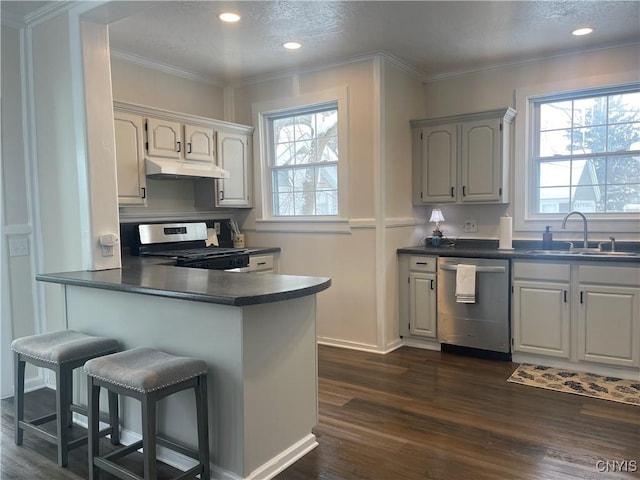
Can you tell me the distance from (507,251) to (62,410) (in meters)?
3.32

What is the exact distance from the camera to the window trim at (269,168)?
430 centimetres

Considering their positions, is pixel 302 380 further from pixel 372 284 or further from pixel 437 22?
pixel 437 22

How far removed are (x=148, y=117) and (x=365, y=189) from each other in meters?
1.88

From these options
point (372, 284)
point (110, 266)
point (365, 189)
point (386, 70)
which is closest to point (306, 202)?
point (365, 189)

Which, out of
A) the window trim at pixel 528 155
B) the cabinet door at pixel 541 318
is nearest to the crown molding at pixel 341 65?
the window trim at pixel 528 155

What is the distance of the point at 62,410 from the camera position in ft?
7.75

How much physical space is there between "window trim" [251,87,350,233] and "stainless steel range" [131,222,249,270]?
1.94 feet

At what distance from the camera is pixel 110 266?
2.99m

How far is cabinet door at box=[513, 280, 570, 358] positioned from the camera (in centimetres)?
364

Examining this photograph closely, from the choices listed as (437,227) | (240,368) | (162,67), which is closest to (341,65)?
(162,67)

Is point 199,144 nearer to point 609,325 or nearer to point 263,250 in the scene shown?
point 263,250

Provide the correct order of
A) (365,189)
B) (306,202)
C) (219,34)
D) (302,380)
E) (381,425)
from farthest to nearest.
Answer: (306,202), (365,189), (219,34), (381,425), (302,380)

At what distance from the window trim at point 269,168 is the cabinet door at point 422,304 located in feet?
2.58

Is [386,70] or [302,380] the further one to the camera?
[386,70]
